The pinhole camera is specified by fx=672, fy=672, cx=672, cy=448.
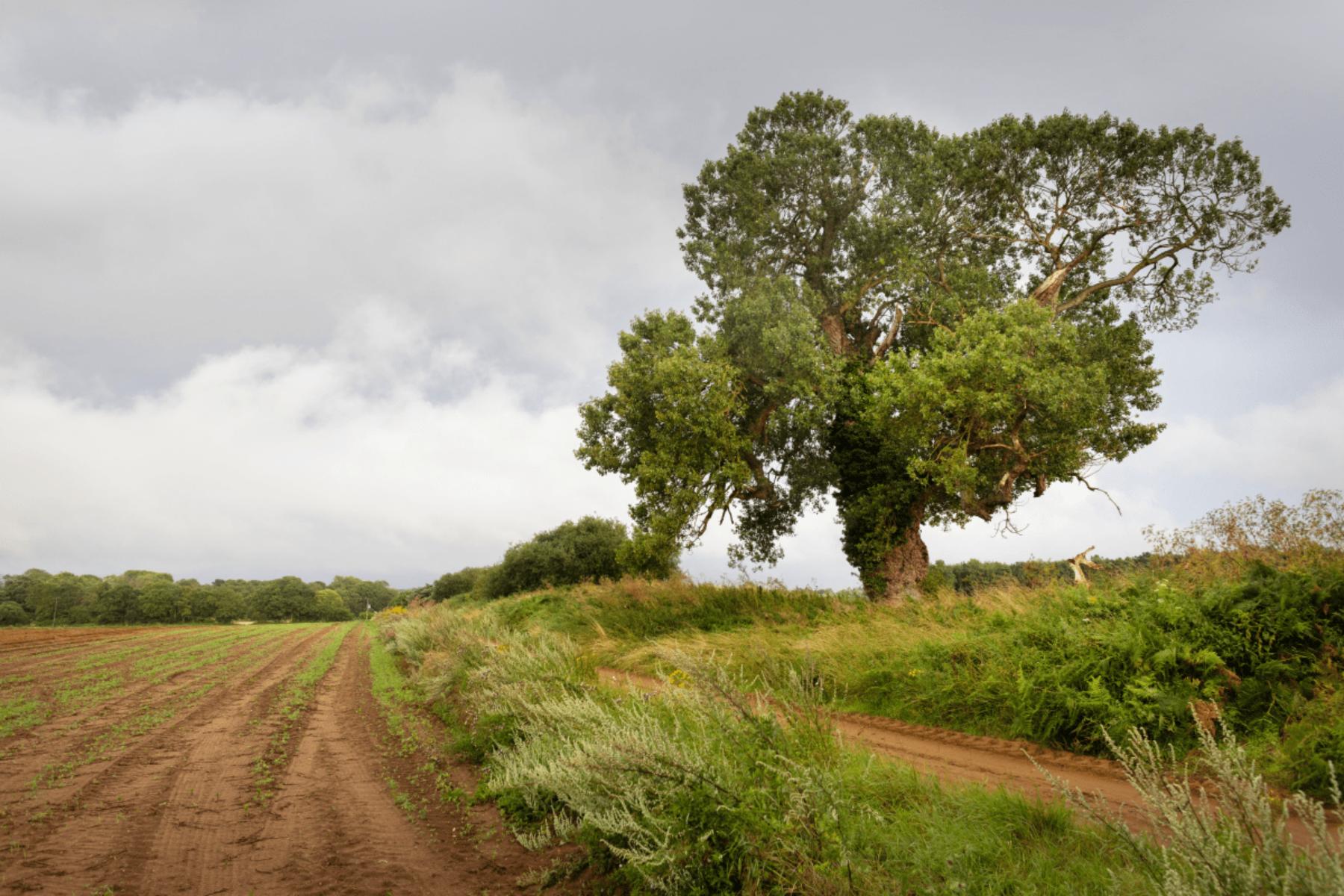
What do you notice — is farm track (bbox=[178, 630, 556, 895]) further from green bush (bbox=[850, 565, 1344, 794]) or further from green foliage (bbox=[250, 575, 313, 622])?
green foliage (bbox=[250, 575, 313, 622])

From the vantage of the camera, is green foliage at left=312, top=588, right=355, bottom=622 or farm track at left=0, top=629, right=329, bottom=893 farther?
green foliage at left=312, top=588, right=355, bottom=622

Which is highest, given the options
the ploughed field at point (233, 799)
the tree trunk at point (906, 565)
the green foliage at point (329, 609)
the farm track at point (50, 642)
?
the tree trunk at point (906, 565)

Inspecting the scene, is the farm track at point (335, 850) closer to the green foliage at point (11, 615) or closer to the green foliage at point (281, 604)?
the green foliage at point (11, 615)

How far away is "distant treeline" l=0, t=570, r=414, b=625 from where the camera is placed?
68.1 meters

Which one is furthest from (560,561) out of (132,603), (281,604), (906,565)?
(281,604)

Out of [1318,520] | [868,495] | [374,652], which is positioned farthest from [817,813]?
[374,652]

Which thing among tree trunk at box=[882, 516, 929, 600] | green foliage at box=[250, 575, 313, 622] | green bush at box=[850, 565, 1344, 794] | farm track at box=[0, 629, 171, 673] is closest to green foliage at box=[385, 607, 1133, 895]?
green bush at box=[850, 565, 1344, 794]

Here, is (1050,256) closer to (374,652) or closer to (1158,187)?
(1158,187)

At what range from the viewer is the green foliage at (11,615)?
184 ft

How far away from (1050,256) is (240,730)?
864 inches

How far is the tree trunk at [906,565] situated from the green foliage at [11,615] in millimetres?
71124

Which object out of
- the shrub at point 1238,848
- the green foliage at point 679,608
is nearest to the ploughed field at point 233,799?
the shrub at point 1238,848

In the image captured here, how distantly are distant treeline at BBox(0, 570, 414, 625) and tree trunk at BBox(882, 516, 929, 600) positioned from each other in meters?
72.2

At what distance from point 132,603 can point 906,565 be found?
86637 mm
